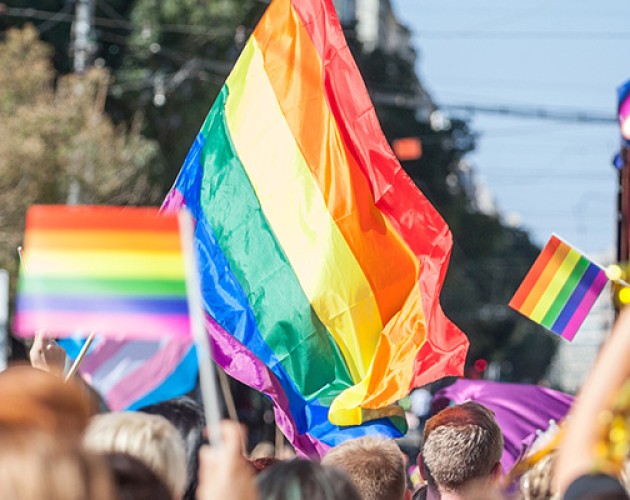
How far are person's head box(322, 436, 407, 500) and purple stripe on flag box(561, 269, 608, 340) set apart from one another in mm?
2724

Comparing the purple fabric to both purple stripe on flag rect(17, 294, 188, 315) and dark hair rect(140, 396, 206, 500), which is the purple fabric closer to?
dark hair rect(140, 396, 206, 500)

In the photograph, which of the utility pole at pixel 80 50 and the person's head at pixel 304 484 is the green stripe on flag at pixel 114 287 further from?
the utility pole at pixel 80 50

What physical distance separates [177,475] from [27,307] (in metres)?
0.54

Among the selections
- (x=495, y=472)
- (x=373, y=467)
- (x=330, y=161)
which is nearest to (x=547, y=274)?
(x=330, y=161)

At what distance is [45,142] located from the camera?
20.7 metres

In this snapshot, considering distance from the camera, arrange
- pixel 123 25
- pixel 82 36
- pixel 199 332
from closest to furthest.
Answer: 1. pixel 199 332
2. pixel 82 36
3. pixel 123 25

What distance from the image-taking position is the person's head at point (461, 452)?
14.5ft

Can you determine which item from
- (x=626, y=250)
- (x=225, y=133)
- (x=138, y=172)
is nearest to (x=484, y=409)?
(x=225, y=133)

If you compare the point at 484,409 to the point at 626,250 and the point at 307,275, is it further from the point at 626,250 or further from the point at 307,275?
the point at 626,250

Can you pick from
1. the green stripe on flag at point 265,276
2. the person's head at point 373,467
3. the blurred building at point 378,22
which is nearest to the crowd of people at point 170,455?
the person's head at point 373,467

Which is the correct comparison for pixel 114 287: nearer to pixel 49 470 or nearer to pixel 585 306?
pixel 49 470

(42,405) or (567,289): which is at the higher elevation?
(42,405)

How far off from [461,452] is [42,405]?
7.72ft

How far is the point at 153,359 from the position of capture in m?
11.7
